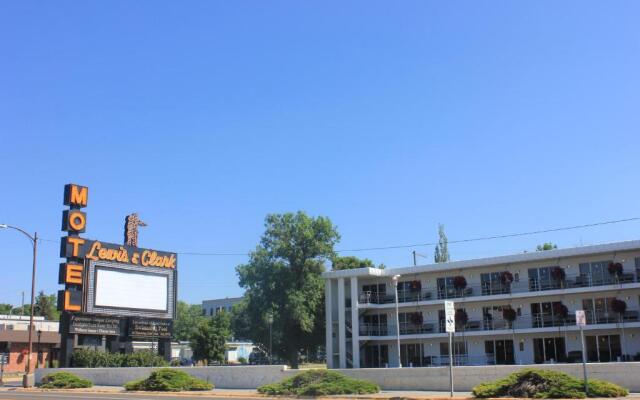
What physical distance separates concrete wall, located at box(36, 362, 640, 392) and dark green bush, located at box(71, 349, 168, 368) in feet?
8.46

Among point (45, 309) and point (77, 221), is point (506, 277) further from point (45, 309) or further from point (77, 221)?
point (45, 309)

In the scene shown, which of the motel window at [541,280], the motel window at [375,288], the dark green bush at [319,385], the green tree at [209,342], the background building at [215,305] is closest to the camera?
the dark green bush at [319,385]

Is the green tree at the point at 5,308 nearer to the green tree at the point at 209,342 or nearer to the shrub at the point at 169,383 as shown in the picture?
the green tree at the point at 209,342

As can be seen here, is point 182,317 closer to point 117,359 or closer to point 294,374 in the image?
point 117,359

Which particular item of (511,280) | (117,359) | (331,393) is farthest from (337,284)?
(331,393)

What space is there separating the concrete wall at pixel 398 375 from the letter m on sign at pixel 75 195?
39.6 feet

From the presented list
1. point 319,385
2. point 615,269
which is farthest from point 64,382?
point 615,269

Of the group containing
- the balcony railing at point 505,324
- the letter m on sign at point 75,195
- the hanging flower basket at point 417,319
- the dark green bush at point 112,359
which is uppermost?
the letter m on sign at point 75,195

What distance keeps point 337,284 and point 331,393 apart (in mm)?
29147

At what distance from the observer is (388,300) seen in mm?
56812

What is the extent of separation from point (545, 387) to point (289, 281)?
45196mm

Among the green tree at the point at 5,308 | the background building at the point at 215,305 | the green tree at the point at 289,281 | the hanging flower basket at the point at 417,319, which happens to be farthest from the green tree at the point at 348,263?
the green tree at the point at 5,308

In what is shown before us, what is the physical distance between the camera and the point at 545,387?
2431 centimetres

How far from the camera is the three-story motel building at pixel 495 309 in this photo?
45.9 meters
